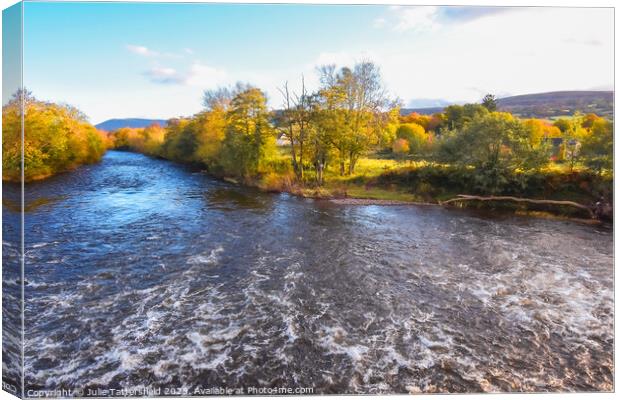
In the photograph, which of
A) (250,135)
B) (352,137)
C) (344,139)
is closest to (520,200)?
(352,137)

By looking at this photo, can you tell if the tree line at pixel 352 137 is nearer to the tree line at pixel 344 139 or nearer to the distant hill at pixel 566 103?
the tree line at pixel 344 139

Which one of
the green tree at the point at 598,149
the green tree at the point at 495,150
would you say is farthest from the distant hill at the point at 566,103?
the green tree at the point at 495,150

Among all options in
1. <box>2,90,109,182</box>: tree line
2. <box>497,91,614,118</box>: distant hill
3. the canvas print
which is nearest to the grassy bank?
the canvas print

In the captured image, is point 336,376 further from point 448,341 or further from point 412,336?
point 448,341

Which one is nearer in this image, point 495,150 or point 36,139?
point 36,139

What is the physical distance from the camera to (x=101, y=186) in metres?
14.7

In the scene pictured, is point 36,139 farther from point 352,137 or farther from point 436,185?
point 436,185

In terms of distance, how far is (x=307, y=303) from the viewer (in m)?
6.31

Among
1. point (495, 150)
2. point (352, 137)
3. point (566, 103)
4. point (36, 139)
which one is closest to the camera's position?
point (566, 103)

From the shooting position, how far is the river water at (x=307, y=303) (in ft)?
14.8

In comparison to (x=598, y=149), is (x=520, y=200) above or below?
below

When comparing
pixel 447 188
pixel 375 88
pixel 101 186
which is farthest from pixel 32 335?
pixel 375 88

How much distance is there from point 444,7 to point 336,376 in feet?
15.3

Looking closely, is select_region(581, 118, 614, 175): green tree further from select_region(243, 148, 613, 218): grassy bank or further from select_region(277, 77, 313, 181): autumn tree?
select_region(277, 77, 313, 181): autumn tree
